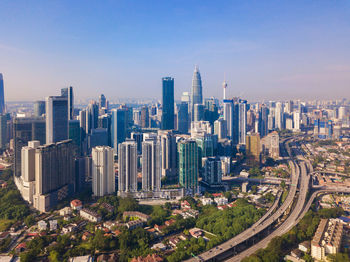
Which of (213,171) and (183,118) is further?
(183,118)

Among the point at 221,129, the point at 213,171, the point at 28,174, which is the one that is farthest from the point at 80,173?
the point at 221,129

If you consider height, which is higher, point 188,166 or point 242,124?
point 242,124

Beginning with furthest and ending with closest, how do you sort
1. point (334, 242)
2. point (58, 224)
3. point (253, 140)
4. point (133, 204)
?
1. point (253, 140)
2. point (133, 204)
3. point (58, 224)
4. point (334, 242)

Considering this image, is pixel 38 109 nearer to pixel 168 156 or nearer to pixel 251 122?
Answer: pixel 168 156

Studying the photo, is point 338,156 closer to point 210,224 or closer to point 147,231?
point 210,224

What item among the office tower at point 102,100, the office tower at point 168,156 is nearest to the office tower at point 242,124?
the office tower at point 168,156

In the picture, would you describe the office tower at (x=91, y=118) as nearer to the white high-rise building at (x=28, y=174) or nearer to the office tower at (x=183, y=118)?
the white high-rise building at (x=28, y=174)

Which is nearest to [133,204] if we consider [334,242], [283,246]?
[283,246]
